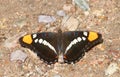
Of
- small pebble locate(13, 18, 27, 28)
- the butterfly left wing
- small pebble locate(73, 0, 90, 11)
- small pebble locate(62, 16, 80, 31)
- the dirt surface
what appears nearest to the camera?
the butterfly left wing

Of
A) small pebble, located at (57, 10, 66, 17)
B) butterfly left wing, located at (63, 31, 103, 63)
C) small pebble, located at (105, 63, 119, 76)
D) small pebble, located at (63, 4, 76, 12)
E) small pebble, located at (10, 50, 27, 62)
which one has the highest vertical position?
small pebble, located at (63, 4, 76, 12)

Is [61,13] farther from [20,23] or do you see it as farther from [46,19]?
[20,23]

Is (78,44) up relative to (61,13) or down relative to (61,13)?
down

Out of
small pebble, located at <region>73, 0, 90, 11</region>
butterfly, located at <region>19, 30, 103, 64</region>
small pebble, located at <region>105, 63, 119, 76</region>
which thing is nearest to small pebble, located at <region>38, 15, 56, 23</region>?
small pebble, located at <region>73, 0, 90, 11</region>

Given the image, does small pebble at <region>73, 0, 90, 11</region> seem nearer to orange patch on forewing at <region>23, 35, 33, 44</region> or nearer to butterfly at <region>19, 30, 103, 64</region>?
butterfly at <region>19, 30, 103, 64</region>

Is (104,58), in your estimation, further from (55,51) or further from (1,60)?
(1,60)

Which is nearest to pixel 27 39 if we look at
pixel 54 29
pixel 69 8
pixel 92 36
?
pixel 54 29
